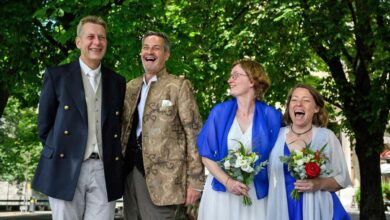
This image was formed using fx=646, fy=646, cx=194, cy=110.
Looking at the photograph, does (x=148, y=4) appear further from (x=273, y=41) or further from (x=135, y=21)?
(x=273, y=41)

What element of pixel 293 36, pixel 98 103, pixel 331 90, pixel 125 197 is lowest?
pixel 125 197

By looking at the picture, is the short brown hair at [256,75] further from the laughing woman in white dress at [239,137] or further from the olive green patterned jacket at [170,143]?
the olive green patterned jacket at [170,143]

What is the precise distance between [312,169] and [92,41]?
1975 millimetres

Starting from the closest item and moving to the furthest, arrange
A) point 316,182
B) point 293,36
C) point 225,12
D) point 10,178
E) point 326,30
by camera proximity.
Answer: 1. point 316,182
2. point 326,30
3. point 293,36
4. point 225,12
5. point 10,178

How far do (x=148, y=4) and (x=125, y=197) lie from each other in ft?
25.7

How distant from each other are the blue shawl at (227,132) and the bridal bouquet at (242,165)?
0.51ft

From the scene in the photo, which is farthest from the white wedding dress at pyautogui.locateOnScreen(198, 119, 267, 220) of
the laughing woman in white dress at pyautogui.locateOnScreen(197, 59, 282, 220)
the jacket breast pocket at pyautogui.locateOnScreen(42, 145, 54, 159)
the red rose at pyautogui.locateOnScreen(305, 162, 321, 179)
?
the jacket breast pocket at pyautogui.locateOnScreen(42, 145, 54, 159)

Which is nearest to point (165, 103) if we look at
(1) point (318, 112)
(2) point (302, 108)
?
(2) point (302, 108)

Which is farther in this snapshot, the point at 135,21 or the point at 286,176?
the point at 135,21

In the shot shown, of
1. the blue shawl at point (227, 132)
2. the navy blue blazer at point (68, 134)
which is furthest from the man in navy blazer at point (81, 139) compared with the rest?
the blue shawl at point (227, 132)

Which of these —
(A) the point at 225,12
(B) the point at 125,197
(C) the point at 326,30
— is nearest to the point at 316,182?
(B) the point at 125,197

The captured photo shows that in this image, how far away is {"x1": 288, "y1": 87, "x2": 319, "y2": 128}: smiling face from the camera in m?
5.06

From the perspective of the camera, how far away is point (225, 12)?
1794 cm

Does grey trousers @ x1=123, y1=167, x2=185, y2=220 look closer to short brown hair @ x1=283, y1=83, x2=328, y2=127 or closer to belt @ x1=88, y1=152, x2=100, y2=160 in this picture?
belt @ x1=88, y1=152, x2=100, y2=160
